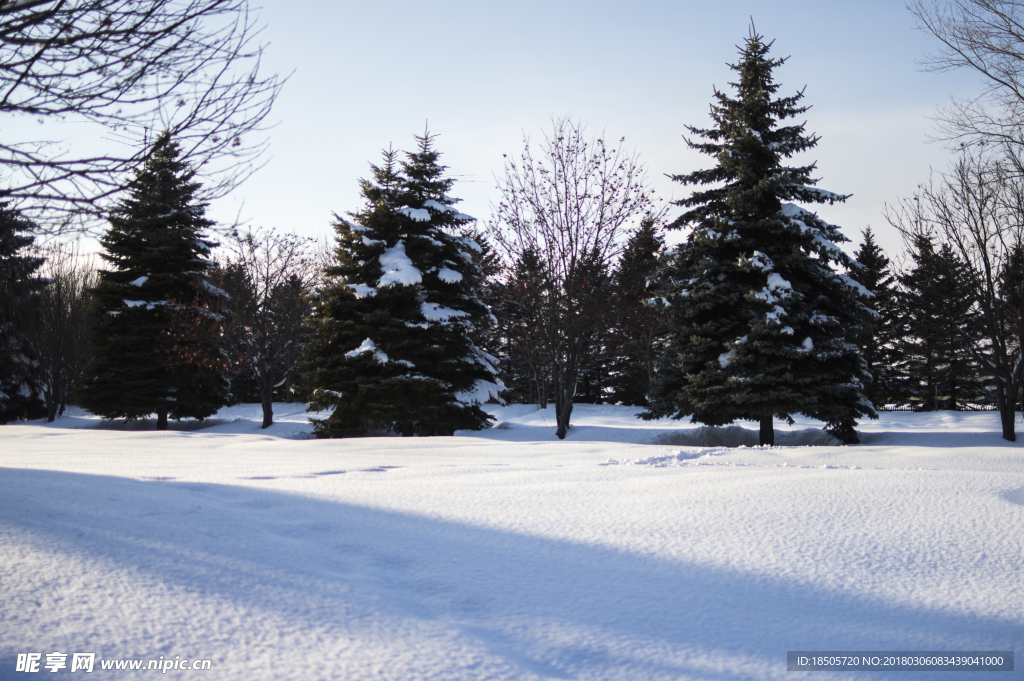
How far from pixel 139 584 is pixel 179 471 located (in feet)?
13.2

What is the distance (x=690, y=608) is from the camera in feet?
9.79

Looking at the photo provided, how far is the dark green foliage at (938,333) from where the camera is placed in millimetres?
15445

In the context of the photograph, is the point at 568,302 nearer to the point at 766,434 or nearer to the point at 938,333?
the point at 766,434

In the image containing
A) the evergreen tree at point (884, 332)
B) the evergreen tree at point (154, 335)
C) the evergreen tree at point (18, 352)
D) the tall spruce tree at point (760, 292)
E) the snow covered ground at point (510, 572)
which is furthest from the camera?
the evergreen tree at point (884, 332)

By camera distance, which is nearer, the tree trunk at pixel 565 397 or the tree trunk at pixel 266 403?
the tree trunk at pixel 565 397

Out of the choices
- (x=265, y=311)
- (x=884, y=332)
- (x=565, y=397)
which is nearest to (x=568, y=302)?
(x=565, y=397)

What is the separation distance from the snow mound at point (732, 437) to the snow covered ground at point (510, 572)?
10.4 meters

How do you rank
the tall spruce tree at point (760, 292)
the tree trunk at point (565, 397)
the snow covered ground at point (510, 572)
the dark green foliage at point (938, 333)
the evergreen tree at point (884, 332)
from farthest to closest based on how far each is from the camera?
the evergreen tree at point (884, 332) < the tree trunk at point (565, 397) < the dark green foliage at point (938, 333) < the tall spruce tree at point (760, 292) < the snow covered ground at point (510, 572)

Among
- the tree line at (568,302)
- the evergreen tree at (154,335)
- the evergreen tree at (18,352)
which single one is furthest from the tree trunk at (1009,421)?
the evergreen tree at (18,352)

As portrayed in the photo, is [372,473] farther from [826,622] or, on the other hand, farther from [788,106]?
[788,106]

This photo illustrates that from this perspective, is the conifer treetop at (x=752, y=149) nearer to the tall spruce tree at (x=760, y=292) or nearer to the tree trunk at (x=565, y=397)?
the tall spruce tree at (x=760, y=292)

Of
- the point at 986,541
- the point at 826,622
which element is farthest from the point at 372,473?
the point at 986,541

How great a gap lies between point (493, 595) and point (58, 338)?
92.7ft

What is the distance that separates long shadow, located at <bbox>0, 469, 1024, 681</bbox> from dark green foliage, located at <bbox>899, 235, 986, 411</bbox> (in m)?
15.1
